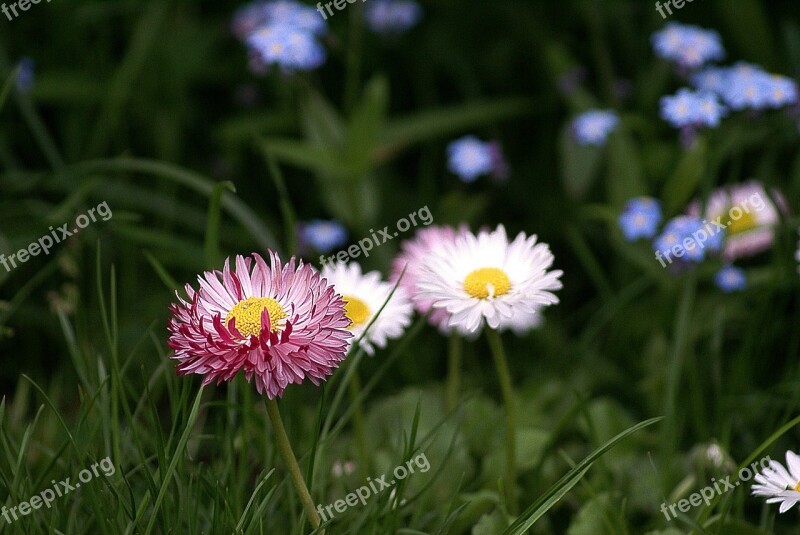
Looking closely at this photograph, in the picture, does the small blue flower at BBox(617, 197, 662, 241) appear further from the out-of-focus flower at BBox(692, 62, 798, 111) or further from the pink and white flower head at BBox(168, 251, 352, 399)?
the pink and white flower head at BBox(168, 251, 352, 399)

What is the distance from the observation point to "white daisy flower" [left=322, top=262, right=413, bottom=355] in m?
1.67

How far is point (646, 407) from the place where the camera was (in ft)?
7.67

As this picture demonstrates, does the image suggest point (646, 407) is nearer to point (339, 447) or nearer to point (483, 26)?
point (339, 447)

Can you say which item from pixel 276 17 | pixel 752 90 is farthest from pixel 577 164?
pixel 276 17

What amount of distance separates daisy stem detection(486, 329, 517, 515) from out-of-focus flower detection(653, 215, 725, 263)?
65cm

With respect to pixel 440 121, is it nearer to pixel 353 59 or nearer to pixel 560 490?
pixel 353 59

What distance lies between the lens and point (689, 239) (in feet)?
6.87

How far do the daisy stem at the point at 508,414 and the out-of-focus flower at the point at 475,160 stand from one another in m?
1.08

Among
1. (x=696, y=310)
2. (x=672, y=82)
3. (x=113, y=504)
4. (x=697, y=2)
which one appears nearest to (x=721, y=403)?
(x=696, y=310)

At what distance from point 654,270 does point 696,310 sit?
0.23 meters

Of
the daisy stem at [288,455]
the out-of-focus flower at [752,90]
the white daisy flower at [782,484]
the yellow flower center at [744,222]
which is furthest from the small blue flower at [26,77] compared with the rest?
the white daisy flower at [782,484]

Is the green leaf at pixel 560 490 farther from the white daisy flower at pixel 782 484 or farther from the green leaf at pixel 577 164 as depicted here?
the green leaf at pixel 577 164

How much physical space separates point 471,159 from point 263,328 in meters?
1.62

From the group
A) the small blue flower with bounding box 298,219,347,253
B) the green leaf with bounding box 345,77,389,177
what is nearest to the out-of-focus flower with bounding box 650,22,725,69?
the green leaf with bounding box 345,77,389,177
